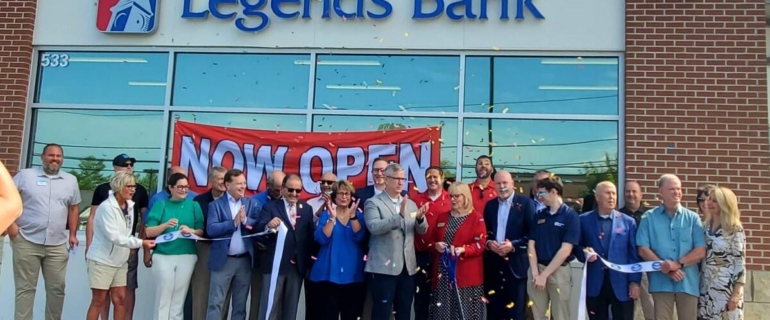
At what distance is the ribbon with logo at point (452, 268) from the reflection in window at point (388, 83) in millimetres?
2245

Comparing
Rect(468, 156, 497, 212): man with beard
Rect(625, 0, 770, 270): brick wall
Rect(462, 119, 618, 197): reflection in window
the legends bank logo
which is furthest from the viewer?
the legends bank logo

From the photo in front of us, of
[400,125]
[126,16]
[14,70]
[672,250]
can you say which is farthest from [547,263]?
[14,70]

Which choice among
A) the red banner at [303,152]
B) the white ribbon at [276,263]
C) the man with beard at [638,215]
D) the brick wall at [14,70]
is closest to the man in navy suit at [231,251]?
the white ribbon at [276,263]

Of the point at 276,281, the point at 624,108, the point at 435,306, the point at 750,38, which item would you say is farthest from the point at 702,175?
the point at 276,281

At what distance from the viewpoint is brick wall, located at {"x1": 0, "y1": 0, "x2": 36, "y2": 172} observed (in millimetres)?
8289

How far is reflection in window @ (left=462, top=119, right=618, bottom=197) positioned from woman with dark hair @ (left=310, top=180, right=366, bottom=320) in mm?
A: 1851

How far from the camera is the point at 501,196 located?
6.37 metres

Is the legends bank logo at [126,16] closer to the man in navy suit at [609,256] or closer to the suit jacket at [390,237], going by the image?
the suit jacket at [390,237]

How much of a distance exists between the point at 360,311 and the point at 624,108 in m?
3.69

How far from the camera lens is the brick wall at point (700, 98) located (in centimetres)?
732

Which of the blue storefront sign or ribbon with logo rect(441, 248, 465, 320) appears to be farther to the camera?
the blue storefront sign

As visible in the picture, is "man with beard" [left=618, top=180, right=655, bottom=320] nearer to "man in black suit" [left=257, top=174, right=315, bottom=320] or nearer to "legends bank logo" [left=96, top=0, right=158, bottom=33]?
"man in black suit" [left=257, top=174, right=315, bottom=320]

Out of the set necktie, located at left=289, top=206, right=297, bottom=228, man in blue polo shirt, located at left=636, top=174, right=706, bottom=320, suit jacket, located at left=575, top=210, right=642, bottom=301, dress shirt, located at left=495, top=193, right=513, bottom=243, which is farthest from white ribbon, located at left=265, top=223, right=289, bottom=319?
man in blue polo shirt, located at left=636, top=174, right=706, bottom=320

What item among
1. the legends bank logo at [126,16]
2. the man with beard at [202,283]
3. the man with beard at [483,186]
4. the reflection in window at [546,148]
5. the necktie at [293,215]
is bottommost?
the man with beard at [202,283]
